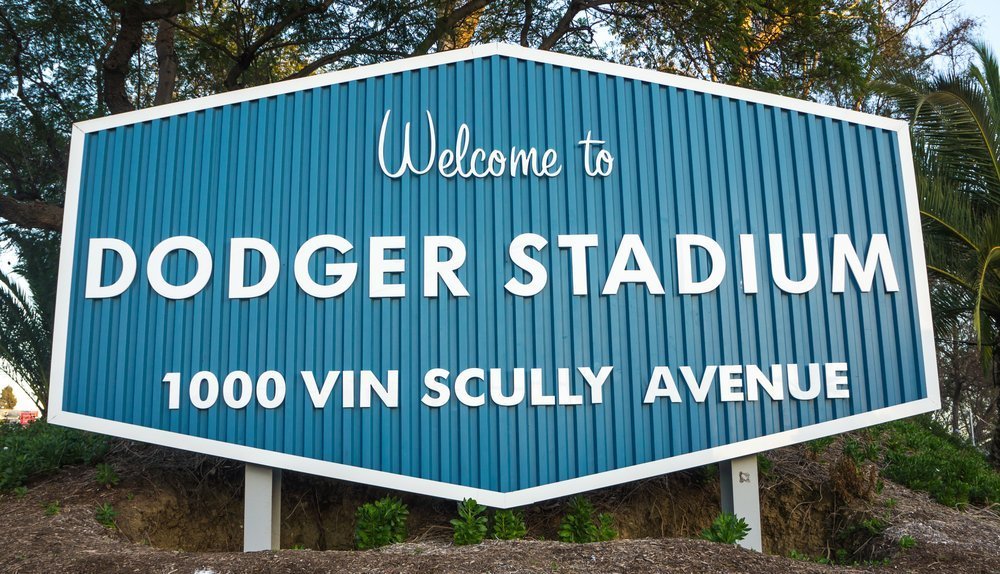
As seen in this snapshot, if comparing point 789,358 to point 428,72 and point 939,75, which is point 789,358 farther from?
point 939,75

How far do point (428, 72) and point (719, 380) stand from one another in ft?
13.7

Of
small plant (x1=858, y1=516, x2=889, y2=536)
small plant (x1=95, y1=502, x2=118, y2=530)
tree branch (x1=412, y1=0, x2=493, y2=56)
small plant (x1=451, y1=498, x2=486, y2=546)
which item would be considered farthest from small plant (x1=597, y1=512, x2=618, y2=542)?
tree branch (x1=412, y1=0, x2=493, y2=56)

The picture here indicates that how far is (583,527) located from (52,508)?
16.0ft

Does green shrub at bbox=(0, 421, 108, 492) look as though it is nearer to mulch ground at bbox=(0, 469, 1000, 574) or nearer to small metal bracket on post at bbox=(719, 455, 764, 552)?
mulch ground at bbox=(0, 469, 1000, 574)

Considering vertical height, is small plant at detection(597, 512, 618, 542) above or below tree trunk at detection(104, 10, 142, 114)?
below

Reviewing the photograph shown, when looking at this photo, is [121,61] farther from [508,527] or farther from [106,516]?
[508,527]

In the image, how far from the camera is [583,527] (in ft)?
23.2

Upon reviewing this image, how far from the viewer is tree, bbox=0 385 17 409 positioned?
38250mm

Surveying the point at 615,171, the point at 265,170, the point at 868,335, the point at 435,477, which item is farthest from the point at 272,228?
the point at 868,335

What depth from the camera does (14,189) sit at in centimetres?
1409

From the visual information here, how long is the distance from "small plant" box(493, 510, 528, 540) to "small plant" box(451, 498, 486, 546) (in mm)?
121

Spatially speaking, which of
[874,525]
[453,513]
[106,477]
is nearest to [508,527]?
[453,513]

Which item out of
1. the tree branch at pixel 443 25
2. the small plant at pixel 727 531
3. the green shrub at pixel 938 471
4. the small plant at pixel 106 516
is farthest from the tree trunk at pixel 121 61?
the green shrub at pixel 938 471

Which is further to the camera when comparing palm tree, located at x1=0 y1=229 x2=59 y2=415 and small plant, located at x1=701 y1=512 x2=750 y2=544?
palm tree, located at x1=0 y1=229 x2=59 y2=415
